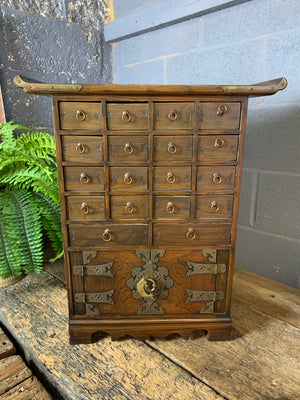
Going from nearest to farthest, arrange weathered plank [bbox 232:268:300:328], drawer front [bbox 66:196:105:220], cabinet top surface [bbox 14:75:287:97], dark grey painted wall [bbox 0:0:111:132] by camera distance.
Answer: cabinet top surface [bbox 14:75:287:97] < drawer front [bbox 66:196:105:220] < weathered plank [bbox 232:268:300:328] < dark grey painted wall [bbox 0:0:111:132]

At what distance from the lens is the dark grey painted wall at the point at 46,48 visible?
4.60ft

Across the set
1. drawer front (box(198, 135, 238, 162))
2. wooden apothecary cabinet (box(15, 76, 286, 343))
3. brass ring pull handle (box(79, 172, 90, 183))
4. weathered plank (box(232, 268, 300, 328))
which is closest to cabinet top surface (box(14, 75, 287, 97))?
wooden apothecary cabinet (box(15, 76, 286, 343))

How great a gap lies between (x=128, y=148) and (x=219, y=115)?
0.99 feet

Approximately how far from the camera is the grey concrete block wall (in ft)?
3.85

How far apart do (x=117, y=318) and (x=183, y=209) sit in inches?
18.7

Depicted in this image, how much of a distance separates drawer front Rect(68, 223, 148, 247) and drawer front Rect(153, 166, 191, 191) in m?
0.15

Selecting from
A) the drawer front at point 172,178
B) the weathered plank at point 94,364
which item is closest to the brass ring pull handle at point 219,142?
the drawer front at point 172,178

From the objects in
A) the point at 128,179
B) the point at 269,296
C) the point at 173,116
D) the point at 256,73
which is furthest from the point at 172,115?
the point at 269,296

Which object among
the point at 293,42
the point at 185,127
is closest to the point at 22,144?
the point at 185,127

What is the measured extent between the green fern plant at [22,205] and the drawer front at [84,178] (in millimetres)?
337

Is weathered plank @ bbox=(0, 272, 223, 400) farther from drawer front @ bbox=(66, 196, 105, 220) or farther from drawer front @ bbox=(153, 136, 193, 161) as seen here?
drawer front @ bbox=(153, 136, 193, 161)

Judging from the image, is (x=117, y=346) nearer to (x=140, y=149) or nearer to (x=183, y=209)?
(x=183, y=209)

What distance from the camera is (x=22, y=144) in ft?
4.24

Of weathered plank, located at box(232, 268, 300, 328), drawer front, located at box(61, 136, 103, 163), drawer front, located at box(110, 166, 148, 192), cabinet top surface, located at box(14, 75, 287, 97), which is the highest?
cabinet top surface, located at box(14, 75, 287, 97)
